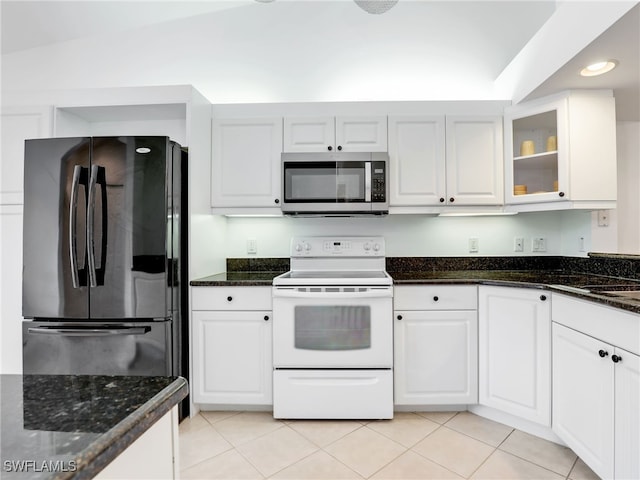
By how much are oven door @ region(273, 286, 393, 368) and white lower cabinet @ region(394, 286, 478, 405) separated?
12 centimetres

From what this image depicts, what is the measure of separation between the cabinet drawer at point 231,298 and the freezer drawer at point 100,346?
27 centimetres

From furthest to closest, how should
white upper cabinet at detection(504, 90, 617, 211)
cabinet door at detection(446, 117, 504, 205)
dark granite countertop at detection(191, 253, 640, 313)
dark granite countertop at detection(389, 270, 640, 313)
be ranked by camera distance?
cabinet door at detection(446, 117, 504, 205) → white upper cabinet at detection(504, 90, 617, 211) → dark granite countertop at detection(191, 253, 640, 313) → dark granite countertop at detection(389, 270, 640, 313)

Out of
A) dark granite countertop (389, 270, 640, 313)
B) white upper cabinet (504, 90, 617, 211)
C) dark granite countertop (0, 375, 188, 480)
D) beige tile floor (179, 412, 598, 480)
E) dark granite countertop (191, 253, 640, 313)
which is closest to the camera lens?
dark granite countertop (0, 375, 188, 480)

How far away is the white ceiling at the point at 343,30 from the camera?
267cm

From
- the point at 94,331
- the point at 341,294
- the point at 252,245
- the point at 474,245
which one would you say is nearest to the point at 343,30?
the point at 252,245

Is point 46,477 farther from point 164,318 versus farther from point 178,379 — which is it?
point 164,318

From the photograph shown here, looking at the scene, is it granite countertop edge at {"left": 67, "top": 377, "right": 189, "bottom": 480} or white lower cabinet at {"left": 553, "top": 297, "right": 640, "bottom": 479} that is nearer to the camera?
granite countertop edge at {"left": 67, "top": 377, "right": 189, "bottom": 480}

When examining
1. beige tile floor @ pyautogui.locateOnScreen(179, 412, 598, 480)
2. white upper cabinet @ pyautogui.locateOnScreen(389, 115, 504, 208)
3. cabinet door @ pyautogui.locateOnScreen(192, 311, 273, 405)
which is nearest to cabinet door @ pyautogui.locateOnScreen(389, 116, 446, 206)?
white upper cabinet @ pyautogui.locateOnScreen(389, 115, 504, 208)

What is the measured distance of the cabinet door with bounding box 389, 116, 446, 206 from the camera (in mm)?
2416

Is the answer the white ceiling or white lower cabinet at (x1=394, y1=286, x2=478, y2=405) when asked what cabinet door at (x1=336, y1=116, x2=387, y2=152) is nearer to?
the white ceiling

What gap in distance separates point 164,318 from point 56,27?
8.65 feet

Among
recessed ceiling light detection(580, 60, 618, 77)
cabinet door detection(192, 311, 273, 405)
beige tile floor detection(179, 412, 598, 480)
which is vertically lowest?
beige tile floor detection(179, 412, 598, 480)

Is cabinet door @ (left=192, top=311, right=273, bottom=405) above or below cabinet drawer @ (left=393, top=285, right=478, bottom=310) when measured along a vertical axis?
below

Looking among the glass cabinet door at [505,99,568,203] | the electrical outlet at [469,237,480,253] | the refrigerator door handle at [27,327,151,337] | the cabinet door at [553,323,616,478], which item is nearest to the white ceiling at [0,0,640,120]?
the glass cabinet door at [505,99,568,203]
